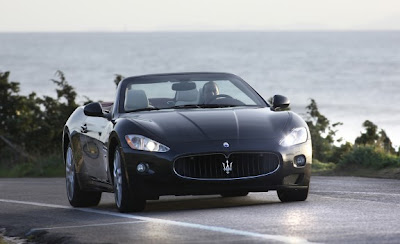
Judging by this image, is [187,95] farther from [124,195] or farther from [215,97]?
[124,195]

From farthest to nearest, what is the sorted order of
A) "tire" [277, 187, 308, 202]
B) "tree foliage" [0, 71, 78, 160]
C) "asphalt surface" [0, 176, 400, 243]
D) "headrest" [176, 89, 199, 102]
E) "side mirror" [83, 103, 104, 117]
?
"tree foliage" [0, 71, 78, 160]
"headrest" [176, 89, 199, 102]
"side mirror" [83, 103, 104, 117]
"tire" [277, 187, 308, 202]
"asphalt surface" [0, 176, 400, 243]

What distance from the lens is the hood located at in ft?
48.0

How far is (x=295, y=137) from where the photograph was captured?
49.0 ft

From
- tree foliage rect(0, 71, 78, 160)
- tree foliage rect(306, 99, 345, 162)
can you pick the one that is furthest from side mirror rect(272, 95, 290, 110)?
tree foliage rect(0, 71, 78, 160)

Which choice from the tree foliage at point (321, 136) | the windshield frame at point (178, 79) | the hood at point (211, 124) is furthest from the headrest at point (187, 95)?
the tree foliage at point (321, 136)

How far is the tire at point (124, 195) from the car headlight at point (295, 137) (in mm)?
1597

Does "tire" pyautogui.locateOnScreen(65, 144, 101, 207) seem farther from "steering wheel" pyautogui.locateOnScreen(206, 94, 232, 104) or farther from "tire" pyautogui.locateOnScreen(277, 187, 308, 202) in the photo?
"tire" pyautogui.locateOnScreen(277, 187, 308, 202)

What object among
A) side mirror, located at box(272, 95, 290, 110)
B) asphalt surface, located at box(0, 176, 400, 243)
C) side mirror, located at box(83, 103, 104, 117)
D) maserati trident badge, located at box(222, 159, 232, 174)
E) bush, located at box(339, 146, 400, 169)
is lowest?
asphalt surface, located at box(0, 176, 400, 243)

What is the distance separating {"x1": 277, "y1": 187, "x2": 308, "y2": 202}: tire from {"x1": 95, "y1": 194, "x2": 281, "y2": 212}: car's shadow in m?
0.09

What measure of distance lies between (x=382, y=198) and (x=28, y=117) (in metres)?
23.1

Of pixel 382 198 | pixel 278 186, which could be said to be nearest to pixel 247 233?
pixel 278 186

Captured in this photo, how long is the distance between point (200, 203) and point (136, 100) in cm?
138

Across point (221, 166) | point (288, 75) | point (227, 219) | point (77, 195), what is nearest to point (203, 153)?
point (221, 166)

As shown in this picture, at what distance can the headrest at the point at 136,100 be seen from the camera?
16000 millimetres
